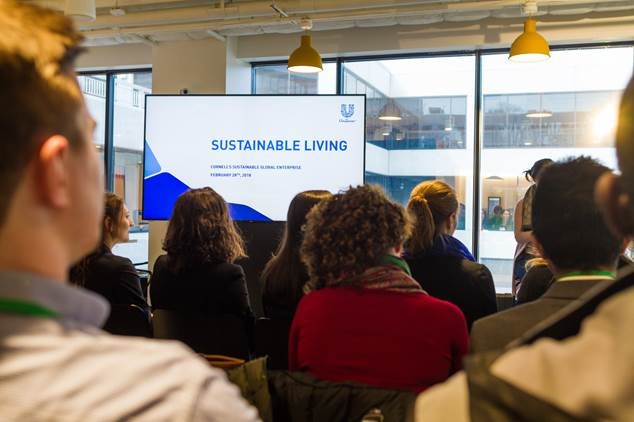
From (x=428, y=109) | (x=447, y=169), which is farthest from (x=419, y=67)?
(x=447, y=169)

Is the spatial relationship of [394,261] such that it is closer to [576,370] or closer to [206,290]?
[206,290]

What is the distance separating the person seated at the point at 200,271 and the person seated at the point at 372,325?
845 mm

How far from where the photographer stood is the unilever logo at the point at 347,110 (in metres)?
5.40

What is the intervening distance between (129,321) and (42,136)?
2303 millimetres

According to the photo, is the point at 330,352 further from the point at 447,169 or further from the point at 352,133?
the point at 447,169

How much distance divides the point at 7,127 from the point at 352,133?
491cm

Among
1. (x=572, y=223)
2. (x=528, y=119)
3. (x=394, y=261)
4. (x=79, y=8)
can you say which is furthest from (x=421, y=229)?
(x=528, y=119)

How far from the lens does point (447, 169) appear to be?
6.45m

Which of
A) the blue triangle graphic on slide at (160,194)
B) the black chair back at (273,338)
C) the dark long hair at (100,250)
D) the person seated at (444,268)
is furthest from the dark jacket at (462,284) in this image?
the blue triangle graphic on slide at (160,194)

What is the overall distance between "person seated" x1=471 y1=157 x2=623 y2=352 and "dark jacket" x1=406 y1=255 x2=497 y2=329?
1.04 metres

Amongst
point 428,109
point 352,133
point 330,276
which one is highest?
point 428,109

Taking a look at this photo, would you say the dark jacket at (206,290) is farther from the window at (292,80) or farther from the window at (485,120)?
the window at (292,80)

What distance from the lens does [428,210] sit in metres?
2.99

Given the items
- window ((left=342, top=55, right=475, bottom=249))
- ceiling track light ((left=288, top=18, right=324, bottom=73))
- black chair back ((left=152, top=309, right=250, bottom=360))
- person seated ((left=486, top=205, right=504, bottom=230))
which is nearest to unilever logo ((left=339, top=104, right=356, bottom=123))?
ceiling track light ((left=288, top=18, right=324, bottom=73))
